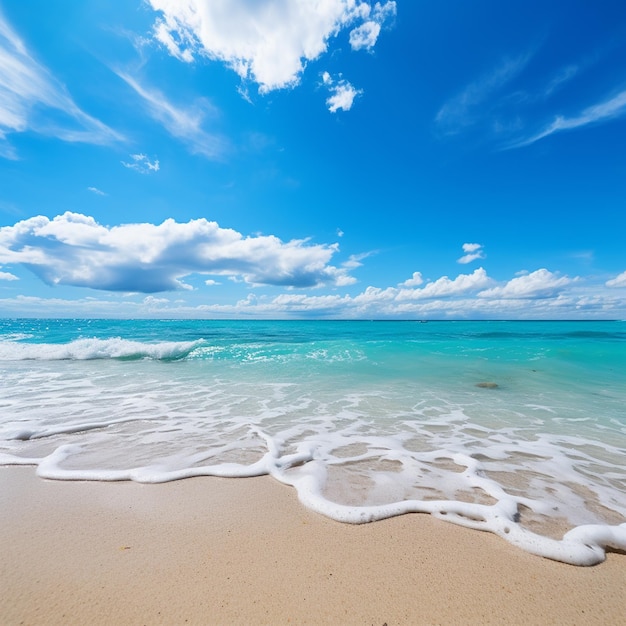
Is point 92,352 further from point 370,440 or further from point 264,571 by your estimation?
point 264,571

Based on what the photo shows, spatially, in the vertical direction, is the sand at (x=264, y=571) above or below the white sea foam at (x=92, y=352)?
below

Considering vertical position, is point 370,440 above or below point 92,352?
below

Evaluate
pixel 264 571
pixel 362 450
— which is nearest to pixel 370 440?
pixel 362 450

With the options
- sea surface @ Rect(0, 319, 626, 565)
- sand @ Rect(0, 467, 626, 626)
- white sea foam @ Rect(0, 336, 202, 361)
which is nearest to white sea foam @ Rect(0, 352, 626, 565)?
sea surface @ Rect(0, 319, 626, 565)

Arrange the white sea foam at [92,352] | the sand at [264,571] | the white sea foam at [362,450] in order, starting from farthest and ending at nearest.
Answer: the white sea foam at [92,352] < the white sea foam at [362,450] < the sand at [264,571]

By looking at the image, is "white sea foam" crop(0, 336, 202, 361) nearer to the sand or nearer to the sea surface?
the sea surface

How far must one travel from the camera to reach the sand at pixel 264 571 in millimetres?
1898

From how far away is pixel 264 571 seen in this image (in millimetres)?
2215

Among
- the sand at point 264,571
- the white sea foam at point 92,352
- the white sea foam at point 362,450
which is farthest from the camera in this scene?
the white sea foam at point 92,352

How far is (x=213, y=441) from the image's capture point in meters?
4.91

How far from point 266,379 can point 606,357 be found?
756 inches

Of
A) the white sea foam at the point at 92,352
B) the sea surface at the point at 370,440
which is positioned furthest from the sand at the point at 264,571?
the white sea foam at the point at 92,352

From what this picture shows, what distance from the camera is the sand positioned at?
1.90 m

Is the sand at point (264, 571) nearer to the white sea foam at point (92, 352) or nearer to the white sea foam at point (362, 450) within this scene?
the white sea foam at point (362, 450)
